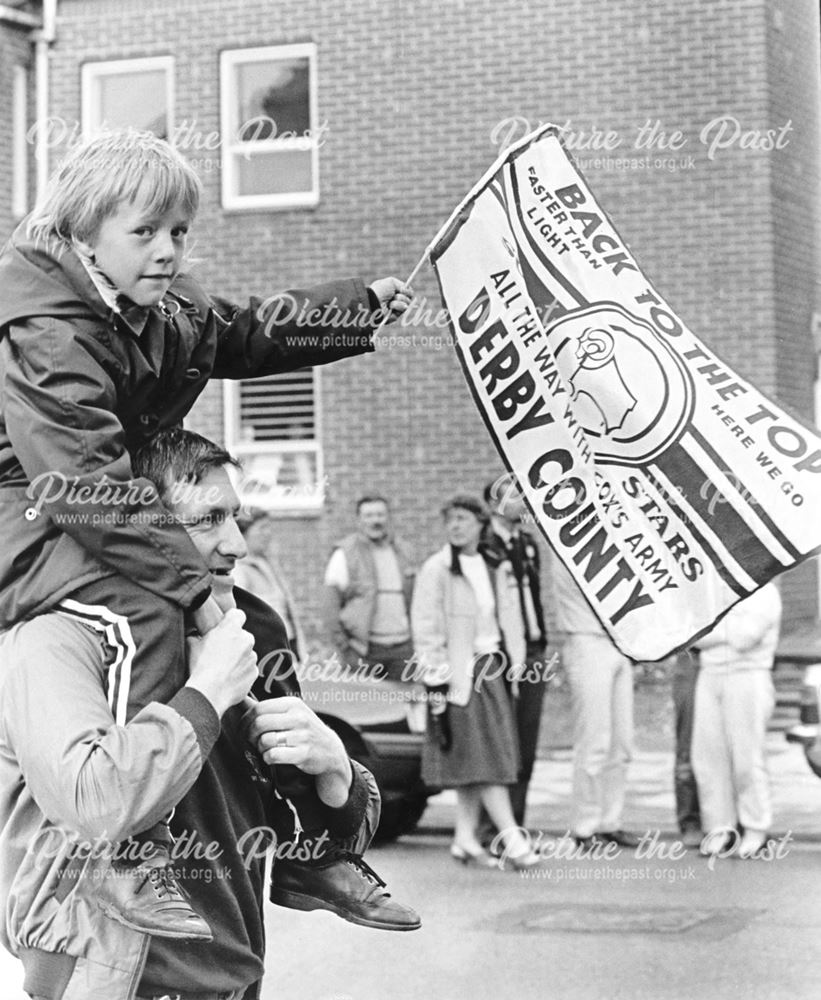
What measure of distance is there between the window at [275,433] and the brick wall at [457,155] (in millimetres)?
329

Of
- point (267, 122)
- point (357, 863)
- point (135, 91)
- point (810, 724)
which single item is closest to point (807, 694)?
point (810, 724)

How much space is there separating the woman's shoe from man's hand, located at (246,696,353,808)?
215 inches

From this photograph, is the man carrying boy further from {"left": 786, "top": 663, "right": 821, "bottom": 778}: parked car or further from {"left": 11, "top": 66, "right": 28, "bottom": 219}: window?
{"left": 11, "top": 66, "right": 28, "bottom": 219}: window

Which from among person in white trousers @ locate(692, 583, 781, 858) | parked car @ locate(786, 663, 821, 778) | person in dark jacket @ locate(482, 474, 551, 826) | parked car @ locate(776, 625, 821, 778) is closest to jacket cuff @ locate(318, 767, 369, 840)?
person in dark jacket @ locate(482, 474, 551, 826)

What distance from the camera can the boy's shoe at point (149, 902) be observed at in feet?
7.62

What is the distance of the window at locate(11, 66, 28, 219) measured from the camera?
34.7ft

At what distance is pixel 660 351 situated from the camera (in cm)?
358

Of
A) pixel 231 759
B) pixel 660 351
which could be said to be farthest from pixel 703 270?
pixel 231 759

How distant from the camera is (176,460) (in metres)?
2.68

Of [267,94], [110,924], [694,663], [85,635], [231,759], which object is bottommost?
[694,663]

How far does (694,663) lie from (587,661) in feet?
1.87

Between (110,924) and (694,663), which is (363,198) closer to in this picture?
(694,663)

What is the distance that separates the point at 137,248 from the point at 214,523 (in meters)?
0.43

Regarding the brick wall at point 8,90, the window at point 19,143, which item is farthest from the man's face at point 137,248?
the window at point 19,143
